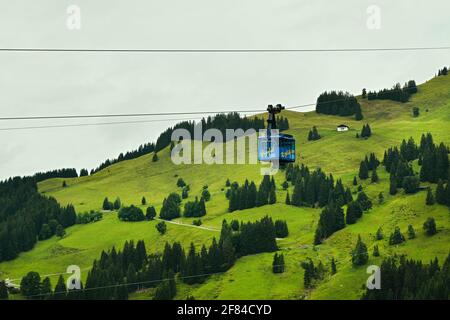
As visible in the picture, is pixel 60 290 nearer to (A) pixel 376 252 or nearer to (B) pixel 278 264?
(B) pixel 278 264

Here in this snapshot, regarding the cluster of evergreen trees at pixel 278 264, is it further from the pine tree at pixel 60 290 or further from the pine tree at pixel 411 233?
the pine tree at pixel 60 290

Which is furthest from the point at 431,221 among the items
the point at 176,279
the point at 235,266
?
the point at 176,279

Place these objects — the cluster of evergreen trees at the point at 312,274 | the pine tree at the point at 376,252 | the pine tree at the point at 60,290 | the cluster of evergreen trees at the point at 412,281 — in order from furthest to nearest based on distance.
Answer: the pine tree at the point at 60,290 < the pine tree at the point at 376,252 < the cluster of evergreen trees at the point at 312,274 < the cluster of evergreen trees at the point at 412,281

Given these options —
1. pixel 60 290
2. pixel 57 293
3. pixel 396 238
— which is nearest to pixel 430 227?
pixel 396 238

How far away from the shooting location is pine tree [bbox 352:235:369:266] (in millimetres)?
172375

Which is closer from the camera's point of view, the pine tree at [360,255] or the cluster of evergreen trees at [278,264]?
the pine tree at [360,255]

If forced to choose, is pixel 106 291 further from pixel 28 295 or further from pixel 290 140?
pixel 290 140

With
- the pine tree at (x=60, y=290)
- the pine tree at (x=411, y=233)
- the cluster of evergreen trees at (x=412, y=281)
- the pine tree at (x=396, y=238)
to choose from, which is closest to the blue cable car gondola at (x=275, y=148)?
the cluster of evergreen trees at (x=412, y=281)

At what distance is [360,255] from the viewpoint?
570ft

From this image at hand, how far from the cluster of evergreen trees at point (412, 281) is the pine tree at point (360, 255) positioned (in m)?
11.5

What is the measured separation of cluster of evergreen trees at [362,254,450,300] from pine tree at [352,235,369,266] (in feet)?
37.7

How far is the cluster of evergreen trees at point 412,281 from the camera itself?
13750 cm

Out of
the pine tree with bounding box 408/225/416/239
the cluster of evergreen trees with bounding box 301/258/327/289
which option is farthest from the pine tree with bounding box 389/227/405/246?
the cluster of evergreen trees with bounding box 301/258/327/289

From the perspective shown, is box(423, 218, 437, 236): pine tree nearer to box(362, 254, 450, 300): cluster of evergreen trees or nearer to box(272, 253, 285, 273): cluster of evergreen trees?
box(362, 254, 450, 300): cluster of evergreen trees
